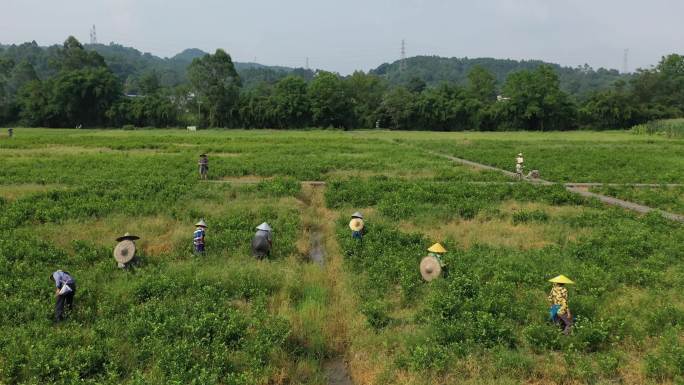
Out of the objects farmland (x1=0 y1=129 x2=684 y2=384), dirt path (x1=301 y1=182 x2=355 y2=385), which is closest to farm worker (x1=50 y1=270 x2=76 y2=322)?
farmland (x1=0 y1=129 x2=684 y2=384)

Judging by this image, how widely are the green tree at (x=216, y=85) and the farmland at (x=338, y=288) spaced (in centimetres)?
7076

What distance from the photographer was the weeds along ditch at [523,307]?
8.67 metres

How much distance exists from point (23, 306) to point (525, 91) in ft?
325

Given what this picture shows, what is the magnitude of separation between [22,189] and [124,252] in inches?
553

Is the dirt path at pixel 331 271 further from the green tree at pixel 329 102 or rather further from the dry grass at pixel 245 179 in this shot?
the green tree at pixel 329 102

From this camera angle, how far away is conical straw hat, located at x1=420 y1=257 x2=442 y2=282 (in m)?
12.4

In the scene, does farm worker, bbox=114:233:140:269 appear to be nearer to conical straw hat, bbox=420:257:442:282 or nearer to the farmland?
the farmland

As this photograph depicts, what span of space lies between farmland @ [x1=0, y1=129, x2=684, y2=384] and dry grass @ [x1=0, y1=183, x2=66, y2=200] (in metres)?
0.18

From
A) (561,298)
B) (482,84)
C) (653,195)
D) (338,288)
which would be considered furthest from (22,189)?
(482,84)

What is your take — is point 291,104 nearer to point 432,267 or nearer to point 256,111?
point 256,111

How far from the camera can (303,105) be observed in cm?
9506

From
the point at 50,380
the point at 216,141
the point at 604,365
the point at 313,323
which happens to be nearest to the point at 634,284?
the point at 604,365

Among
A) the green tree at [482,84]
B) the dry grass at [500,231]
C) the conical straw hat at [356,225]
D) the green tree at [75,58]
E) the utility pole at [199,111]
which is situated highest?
the green tree at [75,58]

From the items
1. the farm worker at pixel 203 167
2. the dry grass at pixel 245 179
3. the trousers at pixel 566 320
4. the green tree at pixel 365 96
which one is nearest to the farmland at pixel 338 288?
the trousers at pixel 566 320
